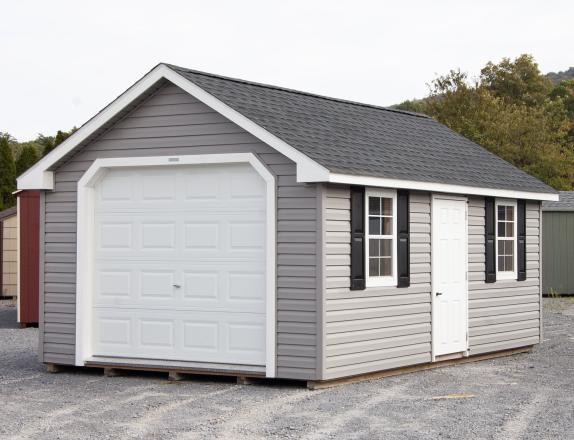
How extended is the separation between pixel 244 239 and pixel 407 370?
280 centimetres

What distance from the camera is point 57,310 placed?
13805 mm

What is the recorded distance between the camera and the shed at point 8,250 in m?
26.0

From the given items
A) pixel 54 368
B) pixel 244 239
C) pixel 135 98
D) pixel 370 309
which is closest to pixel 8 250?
pixel 54 368

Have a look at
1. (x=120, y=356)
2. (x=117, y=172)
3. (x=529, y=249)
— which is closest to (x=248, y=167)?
(x=117, y=172)

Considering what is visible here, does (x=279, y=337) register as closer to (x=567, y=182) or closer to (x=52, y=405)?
(x=52, y=405)

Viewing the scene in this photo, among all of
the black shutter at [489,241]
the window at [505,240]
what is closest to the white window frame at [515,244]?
the window at [505,240]

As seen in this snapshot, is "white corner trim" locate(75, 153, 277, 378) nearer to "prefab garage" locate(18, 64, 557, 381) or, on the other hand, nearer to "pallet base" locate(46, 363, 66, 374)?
"prefab garage" locate(18, 64, 557, 381)

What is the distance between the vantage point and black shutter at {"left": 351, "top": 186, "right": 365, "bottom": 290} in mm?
12414

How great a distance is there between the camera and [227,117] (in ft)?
41.0

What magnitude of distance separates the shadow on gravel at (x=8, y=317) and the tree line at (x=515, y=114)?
24.6m

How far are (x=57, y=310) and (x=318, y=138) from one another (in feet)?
13.0

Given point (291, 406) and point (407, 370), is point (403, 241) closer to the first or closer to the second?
point (407, 370)

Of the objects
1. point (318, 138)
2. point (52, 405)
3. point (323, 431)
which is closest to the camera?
point (323, 431)

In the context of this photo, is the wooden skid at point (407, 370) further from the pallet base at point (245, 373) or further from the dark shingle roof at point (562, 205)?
the dark shingle roof at point (562, 205)
